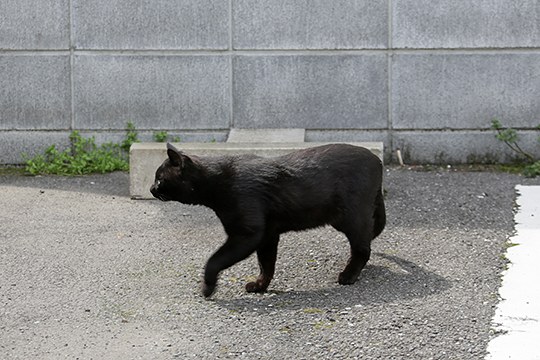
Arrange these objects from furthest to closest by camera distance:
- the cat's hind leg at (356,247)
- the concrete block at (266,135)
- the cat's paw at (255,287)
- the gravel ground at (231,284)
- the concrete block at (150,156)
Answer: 1. the concrete block at (266,135)
2. the concrete block at (150,156)
3. the cat's hind leg at (356,247)
4. the cat's paw at (255,287)
5. the gravel ground at (231,284)

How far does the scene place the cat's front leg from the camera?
19.1 ft

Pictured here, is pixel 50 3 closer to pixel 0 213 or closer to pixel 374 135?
pixel 0 213

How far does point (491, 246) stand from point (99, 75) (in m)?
4.23

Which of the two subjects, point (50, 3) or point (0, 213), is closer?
point (0, 213)

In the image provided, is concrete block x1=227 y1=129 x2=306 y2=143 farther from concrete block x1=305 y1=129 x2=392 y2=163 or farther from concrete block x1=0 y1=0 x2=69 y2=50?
concrete block x1=0 y1=0 x2=69 y2=50

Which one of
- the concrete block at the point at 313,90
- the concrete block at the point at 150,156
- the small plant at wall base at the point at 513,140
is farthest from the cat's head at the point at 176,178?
the small plant at wall base at the point at 513,140

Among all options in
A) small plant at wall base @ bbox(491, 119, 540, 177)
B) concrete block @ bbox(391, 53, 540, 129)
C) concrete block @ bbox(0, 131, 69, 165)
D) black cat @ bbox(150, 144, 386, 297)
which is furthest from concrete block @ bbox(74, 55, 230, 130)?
black cat @ bbox(150, 144, 386, 297)

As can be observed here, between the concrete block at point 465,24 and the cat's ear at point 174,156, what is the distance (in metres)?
3.88

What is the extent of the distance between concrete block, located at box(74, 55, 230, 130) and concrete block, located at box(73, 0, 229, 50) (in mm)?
138

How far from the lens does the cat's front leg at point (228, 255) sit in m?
5.82

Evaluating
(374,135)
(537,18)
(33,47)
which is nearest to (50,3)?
(33,47)

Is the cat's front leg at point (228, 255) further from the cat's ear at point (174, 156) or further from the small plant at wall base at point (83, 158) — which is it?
the small plant at wall base at point (83, 158)

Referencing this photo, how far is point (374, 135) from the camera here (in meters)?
9.51

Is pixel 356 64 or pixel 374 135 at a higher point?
pixel 356 64
